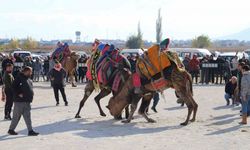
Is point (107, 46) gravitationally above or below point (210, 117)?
above

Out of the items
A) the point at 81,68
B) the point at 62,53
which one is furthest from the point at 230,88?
the point at 81,68

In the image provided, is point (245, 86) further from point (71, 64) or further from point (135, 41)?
point (135, 41)

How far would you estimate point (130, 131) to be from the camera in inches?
487

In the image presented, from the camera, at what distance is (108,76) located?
14.7 m

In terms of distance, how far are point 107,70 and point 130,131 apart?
2.93 metres

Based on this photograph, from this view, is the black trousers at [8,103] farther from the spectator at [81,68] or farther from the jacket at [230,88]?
the spectator at [81,68]

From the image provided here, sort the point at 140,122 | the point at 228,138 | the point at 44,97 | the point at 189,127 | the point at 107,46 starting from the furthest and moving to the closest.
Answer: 1. the point at 44,97
2. the point at 107,46
3. the point at 140,122
4. the point at 189,127
5. the point at 228,138

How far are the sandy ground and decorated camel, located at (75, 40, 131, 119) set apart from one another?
89cm

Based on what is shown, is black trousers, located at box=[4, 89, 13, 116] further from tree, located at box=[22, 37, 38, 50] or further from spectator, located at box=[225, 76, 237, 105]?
tree, located at box=[22, 37, 38, 50]

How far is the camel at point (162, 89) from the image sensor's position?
13523 millimetres

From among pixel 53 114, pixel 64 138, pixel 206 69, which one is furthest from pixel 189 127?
pixel 206 69

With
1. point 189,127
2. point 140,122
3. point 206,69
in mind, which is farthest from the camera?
point 206,69

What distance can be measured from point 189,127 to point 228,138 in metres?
1.71

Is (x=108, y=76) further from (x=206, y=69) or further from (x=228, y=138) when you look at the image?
(x=206, y=69)
